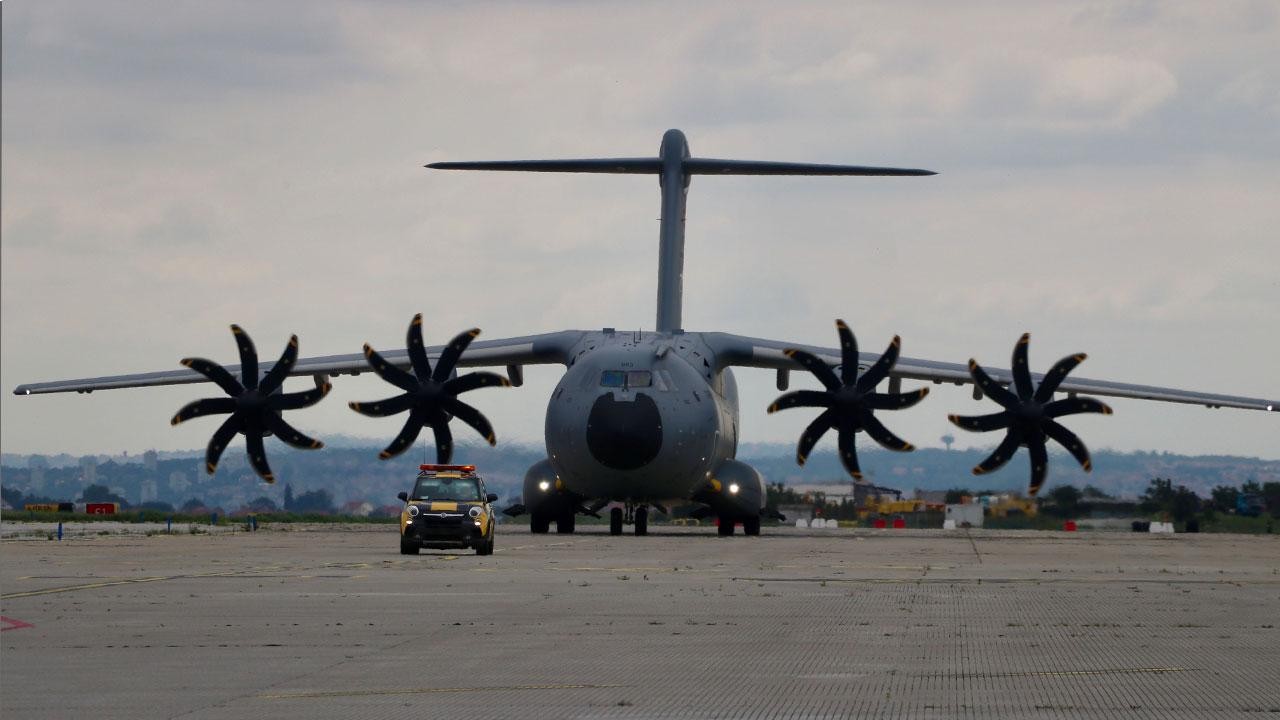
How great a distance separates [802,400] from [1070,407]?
5.88 metres

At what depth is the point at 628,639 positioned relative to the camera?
46.4 feet

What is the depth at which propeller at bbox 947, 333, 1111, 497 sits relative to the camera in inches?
1500

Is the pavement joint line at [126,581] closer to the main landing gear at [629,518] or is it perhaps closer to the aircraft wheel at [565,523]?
the main landing gear at [629,518]

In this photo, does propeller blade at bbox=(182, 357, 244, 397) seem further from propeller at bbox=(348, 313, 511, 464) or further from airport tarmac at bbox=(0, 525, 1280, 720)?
airport tarmac at bbox=(0, 525, 1280, 720)

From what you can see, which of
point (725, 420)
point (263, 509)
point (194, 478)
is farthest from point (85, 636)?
point (194, 478)

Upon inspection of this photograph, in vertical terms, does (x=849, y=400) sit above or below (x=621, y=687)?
above

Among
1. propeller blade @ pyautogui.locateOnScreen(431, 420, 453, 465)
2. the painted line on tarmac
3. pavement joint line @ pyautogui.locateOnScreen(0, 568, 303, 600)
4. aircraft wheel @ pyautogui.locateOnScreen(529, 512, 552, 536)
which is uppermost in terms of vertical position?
propeller blade @ pyautogui.locateOnScreen(431, 420, 453, 465)

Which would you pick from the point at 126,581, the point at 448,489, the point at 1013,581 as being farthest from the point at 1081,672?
the point at 448,489

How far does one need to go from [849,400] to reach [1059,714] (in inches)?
1094

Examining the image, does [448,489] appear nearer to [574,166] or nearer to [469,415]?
[469,415]

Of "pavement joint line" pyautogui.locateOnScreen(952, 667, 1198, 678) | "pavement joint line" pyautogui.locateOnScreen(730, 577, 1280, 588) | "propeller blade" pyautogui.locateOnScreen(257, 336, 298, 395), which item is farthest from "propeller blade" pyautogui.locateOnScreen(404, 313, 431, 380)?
"pavement joint line" pyautogui.locateOnScreen(952, 667, 1198, 678)

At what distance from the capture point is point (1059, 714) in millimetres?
9852

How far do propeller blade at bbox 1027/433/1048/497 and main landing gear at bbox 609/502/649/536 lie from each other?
882cm

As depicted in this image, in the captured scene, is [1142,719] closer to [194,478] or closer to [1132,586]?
[1132,586]
